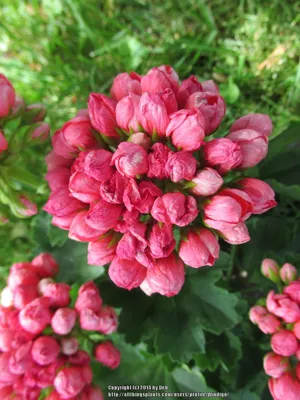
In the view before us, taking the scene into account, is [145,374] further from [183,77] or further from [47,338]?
[183,77]

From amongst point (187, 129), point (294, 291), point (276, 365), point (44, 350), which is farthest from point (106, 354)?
point (187, 129)

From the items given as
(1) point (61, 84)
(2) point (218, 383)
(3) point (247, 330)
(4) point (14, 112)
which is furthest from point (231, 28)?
(2) point (218, 383)

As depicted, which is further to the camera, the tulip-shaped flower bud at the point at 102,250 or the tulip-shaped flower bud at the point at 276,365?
the tulip-shaped flower bud at the point at 276,365

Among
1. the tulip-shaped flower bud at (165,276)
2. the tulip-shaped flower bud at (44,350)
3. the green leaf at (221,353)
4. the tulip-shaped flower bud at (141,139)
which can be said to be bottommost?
the green leaf at (221,353)

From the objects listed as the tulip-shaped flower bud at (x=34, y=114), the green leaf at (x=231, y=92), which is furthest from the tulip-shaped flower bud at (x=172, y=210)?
the green leaf at (x=231, y=92)

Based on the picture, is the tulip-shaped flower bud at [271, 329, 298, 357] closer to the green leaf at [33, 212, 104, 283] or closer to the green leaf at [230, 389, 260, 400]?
the green leaf at [230, 389, 260, 400]

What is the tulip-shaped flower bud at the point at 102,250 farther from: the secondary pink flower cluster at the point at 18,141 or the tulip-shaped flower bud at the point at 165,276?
the secondary pink flower cluster at the point at 18,141

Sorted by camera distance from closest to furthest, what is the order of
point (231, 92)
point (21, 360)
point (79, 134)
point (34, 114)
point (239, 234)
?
point (239, 234), point (79, 134), point (21, 360), point (34, 114), point (231, 92)

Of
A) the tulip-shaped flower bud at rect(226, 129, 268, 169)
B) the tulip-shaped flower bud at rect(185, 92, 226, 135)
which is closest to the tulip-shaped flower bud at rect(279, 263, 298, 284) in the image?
the tulip-shaped flower bud at rect(226, 129, 268, 169)
